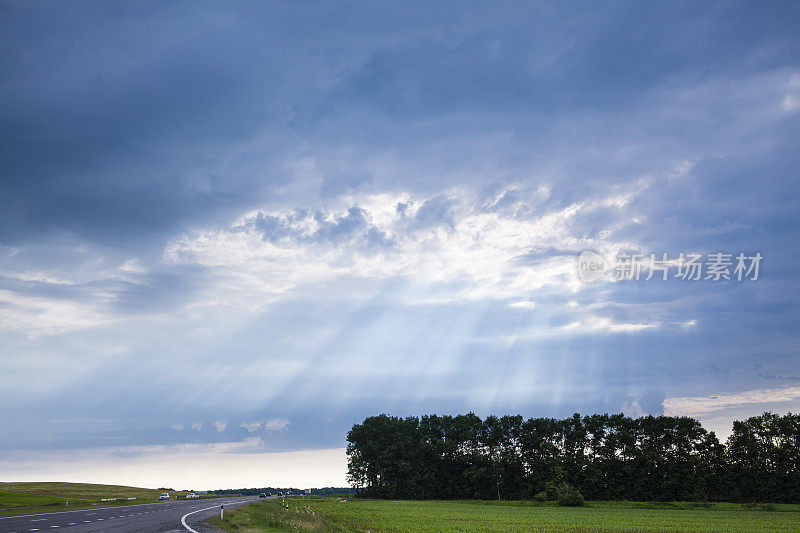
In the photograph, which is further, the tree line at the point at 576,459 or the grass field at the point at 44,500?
the tree line at the point at 576,459

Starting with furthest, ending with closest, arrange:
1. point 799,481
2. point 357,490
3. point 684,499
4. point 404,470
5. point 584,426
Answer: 1. point 357,490
2. point 404,470
3. point 584,426
4. point 684,499
5. point 799,481

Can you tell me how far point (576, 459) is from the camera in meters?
121

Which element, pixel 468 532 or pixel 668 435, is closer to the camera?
pixel 468 532

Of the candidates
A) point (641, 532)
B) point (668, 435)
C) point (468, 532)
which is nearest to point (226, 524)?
point (468, 532)

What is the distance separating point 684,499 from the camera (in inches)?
4333

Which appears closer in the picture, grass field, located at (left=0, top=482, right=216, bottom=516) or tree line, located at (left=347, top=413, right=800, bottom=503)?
grass field, located at (left=0, top=482, right=216, bottom=516)

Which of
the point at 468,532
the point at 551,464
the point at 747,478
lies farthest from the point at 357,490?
the point at 468,532

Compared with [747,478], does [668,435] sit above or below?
above

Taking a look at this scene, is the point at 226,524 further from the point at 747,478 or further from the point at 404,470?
the point at 747,478

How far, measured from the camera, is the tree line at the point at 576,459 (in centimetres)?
10856

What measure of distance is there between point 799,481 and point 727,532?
7536 centimetres

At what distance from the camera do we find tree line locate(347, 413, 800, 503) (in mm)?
108562

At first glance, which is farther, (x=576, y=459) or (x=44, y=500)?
(x=576, y=459)

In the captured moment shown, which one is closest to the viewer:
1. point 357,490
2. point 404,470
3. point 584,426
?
point 584,426
